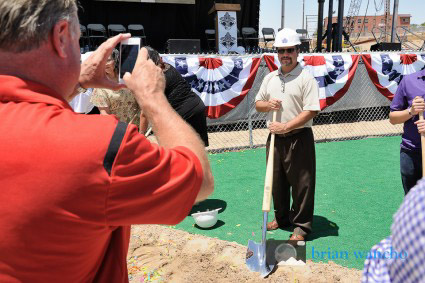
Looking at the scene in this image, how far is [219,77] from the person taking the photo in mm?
7910

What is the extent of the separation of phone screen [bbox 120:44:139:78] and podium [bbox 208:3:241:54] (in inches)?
537

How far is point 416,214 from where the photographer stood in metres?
0.83

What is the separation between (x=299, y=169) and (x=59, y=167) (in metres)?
3.35

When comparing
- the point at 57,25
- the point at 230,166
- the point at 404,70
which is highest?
Result: the point at 57,25

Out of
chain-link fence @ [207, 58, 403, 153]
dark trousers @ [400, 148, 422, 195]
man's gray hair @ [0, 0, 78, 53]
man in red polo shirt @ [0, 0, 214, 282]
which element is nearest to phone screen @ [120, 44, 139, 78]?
man in red polo shirt @ [0, 0, 214, 282]

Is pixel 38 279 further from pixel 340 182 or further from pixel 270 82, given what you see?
pixel 340 182

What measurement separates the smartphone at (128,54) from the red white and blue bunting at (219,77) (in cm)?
616

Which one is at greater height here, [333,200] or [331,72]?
[331,72]

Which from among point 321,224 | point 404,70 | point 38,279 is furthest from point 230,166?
point 38,279

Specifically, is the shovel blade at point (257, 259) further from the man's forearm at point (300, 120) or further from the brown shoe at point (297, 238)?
the man's forearm at point (300, 120)

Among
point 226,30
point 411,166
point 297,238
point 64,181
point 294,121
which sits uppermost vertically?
point 226,30

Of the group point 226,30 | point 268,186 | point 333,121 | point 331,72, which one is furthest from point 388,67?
point 226,30

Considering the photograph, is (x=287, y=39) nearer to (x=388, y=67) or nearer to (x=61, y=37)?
(x=61, y=37)

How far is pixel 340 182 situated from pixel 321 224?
65.8 inches
